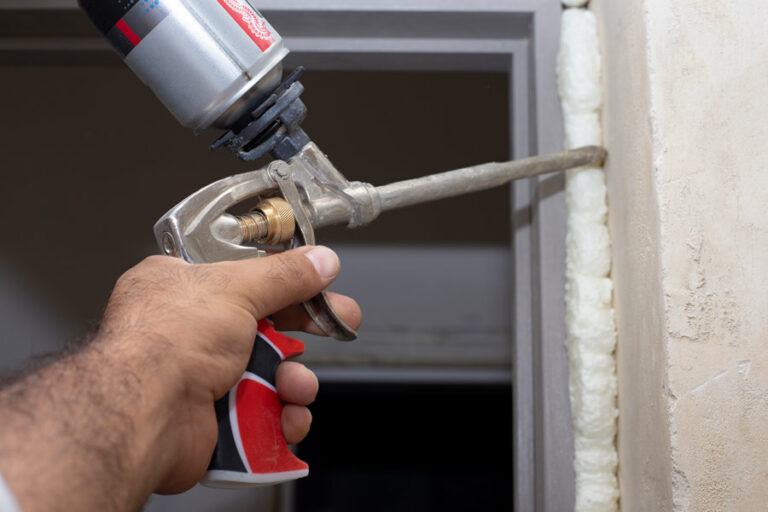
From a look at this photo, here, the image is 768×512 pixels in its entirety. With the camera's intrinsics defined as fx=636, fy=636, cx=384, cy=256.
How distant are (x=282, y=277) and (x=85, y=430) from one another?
0.71 feet

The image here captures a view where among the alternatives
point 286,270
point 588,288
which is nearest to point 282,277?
point 286,270

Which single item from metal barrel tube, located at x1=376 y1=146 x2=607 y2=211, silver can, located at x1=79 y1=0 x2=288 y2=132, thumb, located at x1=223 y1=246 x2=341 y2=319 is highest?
silver can, located at x1=79 y1=0 x2=288 y2=132

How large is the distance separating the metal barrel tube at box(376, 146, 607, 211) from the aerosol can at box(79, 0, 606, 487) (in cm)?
3

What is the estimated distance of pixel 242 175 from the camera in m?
0.63

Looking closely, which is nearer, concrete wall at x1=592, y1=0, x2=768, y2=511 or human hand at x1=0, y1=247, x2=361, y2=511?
human hand at x1=0, y1=247, x2=361, y2=511

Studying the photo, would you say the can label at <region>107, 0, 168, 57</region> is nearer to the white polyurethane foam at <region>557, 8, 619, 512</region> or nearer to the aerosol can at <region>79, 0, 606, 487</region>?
the aerosol can at <region>79, 0, 606, 487</region>

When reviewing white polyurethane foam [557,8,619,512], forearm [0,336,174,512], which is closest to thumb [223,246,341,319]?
forearm [0,336,174,512]

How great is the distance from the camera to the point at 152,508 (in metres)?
1.44

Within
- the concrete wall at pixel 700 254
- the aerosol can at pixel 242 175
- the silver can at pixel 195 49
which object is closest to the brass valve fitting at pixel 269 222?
the aerosol can at pixel 242 175

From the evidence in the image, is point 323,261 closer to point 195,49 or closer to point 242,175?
point 242,175

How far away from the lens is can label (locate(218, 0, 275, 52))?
24.8 inches

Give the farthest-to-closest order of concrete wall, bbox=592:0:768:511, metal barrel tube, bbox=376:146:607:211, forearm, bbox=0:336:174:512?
metal barrel tube, bbox=376:146:607:211
concrete wall, bbox=592:0:768:511
forearm, bbox=0:336:174:512

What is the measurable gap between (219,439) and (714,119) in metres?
0.57

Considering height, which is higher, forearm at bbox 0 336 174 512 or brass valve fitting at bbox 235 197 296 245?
brass valve fitting at bbox 235 197 296 245
